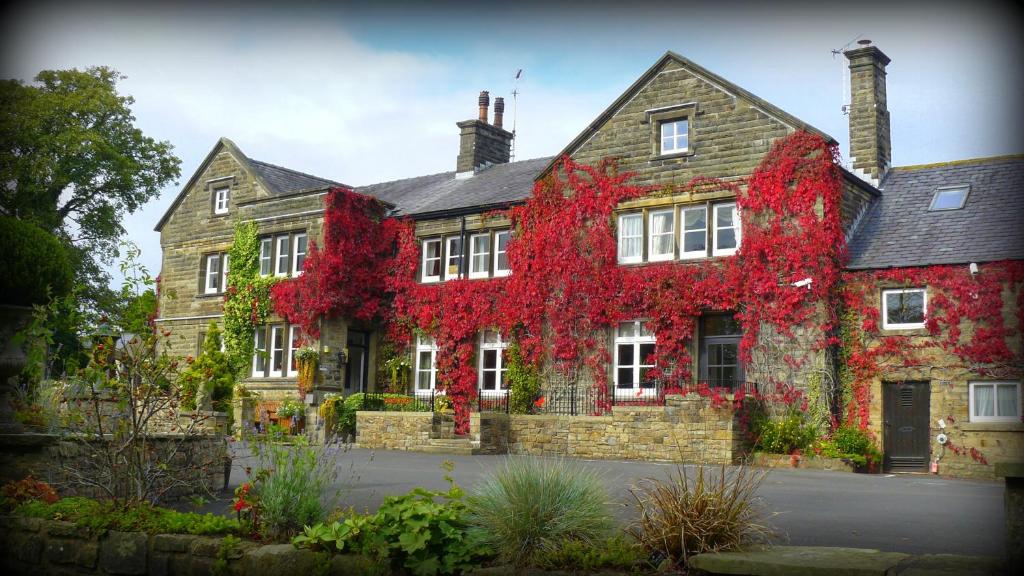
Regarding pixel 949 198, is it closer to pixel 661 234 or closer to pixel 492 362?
pixel 661 234

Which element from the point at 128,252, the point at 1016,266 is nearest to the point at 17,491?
the point at 128,252

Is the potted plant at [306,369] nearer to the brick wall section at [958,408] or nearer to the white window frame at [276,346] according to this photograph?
the white window frame at [276,346]

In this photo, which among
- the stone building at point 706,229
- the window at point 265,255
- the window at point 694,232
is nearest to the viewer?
the stone building at point 706,229

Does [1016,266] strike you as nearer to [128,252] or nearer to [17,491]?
[128,252]

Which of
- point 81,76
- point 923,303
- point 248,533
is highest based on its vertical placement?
point 81,76

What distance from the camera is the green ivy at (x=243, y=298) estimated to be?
29.3 metres

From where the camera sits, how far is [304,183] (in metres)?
34.6

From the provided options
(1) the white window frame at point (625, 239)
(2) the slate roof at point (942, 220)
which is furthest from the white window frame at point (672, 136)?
(2) the slate roof at point (942, 220)

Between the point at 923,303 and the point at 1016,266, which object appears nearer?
the point at 1016,266

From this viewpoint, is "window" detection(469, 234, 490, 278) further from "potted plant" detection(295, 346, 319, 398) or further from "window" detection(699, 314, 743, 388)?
"window" detection(699, 314, 743, 388)

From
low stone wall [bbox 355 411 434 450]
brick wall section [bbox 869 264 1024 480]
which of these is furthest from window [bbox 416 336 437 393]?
brick wall section [bbox 869 264 1024 480]

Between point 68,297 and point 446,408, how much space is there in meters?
16.6

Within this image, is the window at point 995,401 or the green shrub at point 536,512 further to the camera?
the window at point 995,401

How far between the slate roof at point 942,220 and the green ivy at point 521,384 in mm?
8346
